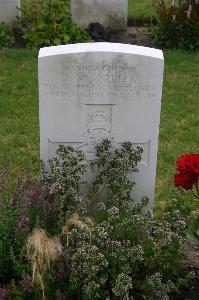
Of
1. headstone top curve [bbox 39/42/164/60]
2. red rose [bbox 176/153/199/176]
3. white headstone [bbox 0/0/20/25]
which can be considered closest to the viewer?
red rose [bbox 176/153/199/176]

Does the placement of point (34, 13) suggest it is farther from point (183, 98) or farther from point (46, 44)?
point (183, 98)

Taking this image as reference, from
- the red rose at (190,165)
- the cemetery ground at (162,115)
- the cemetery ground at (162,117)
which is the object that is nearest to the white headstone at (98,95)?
the red rose at (190,165)

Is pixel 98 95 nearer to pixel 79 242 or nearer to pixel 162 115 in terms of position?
pixel 79 242

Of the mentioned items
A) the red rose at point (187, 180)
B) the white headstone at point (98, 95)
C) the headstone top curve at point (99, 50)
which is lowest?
the red rose at point (187, 180)

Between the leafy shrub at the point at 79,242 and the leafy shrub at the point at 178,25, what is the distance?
4.68 metres

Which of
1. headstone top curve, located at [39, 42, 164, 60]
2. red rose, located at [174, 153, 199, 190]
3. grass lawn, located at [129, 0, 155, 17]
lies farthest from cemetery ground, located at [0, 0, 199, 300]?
grass lawn, located at [129, 0, 155, 17]

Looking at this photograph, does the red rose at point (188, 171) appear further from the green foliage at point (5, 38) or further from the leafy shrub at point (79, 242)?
the green foliage at point (5, 38)

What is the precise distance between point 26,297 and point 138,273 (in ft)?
2.08

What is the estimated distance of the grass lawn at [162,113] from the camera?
17.8 feet

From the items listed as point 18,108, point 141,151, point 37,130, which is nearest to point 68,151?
point 141,151

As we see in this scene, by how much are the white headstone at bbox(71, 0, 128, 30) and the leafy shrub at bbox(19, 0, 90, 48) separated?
143 millimetres

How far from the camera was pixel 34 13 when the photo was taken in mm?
8344

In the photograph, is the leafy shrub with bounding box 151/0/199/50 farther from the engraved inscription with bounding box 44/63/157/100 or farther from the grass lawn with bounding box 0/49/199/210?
the engraved inscription with bounding box 44/63/157/100

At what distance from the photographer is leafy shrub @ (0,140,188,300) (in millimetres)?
3111
